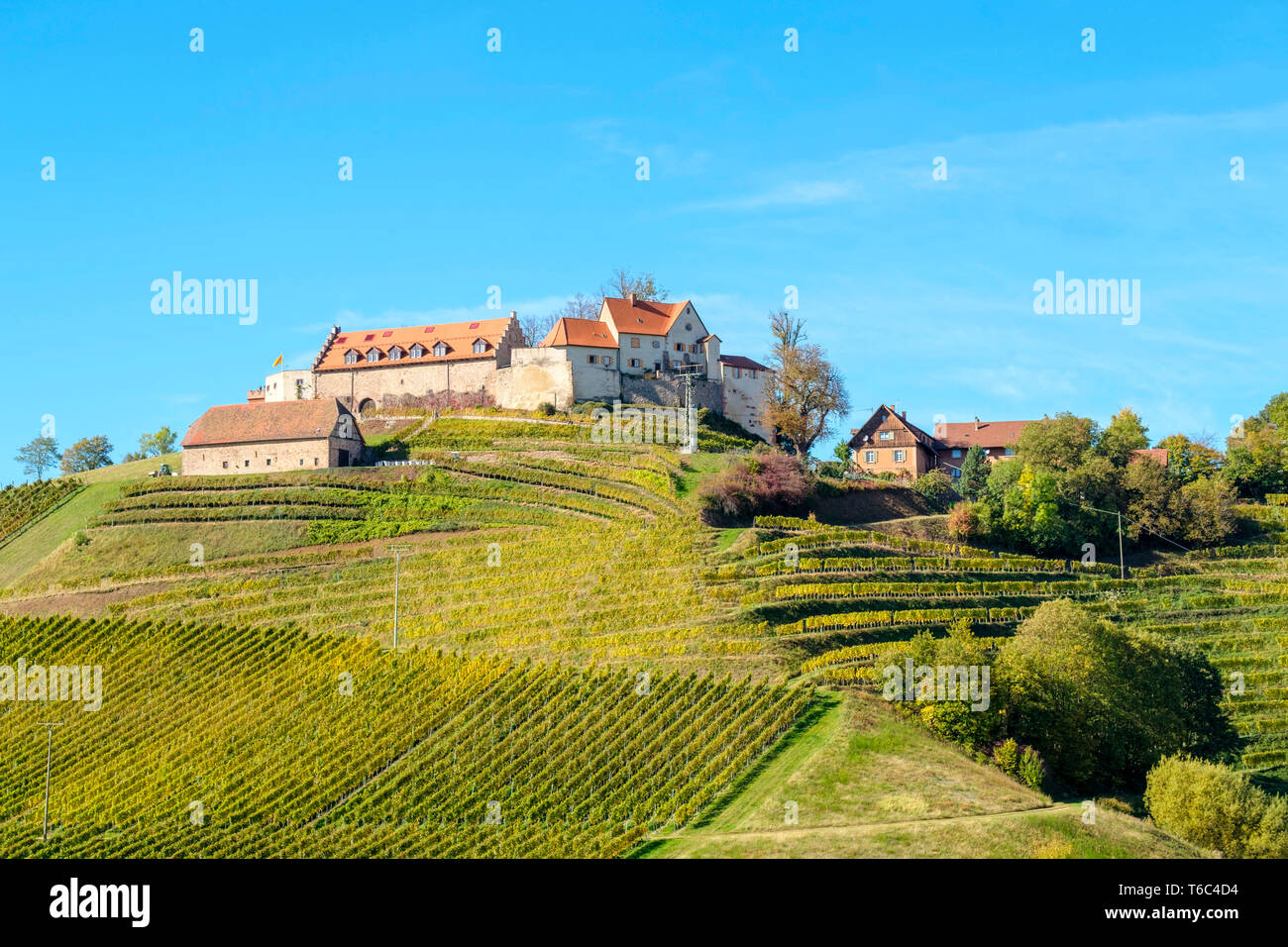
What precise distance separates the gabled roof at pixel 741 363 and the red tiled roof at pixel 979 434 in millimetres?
14421

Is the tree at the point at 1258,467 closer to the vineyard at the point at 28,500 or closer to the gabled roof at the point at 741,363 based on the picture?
the gabled roof at the point at 741,363

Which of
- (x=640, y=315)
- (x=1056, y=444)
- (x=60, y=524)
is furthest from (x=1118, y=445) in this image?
(x=60, y=524)

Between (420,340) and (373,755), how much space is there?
180ft

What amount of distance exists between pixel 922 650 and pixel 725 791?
35.7 ft

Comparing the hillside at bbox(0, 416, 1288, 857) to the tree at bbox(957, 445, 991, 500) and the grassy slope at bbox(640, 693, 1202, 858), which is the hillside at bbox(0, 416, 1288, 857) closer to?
the grassy slope at bbox(640, 693, 1202, 858)

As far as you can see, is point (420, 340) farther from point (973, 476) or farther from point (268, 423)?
point (973, 476)

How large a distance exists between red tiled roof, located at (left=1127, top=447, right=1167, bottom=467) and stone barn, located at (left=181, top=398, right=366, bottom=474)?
50.3 meters

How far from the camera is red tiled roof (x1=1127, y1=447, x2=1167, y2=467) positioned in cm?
8238

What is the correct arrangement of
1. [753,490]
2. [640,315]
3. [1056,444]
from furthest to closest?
[640,315] → [1056,444] → [753,490]

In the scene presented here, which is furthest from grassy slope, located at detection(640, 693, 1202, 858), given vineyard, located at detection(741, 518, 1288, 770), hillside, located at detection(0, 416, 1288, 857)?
vineyard, located at detection(741, 518, 1288, 770)

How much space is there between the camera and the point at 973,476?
8419 centimetres

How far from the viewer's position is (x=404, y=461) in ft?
298
